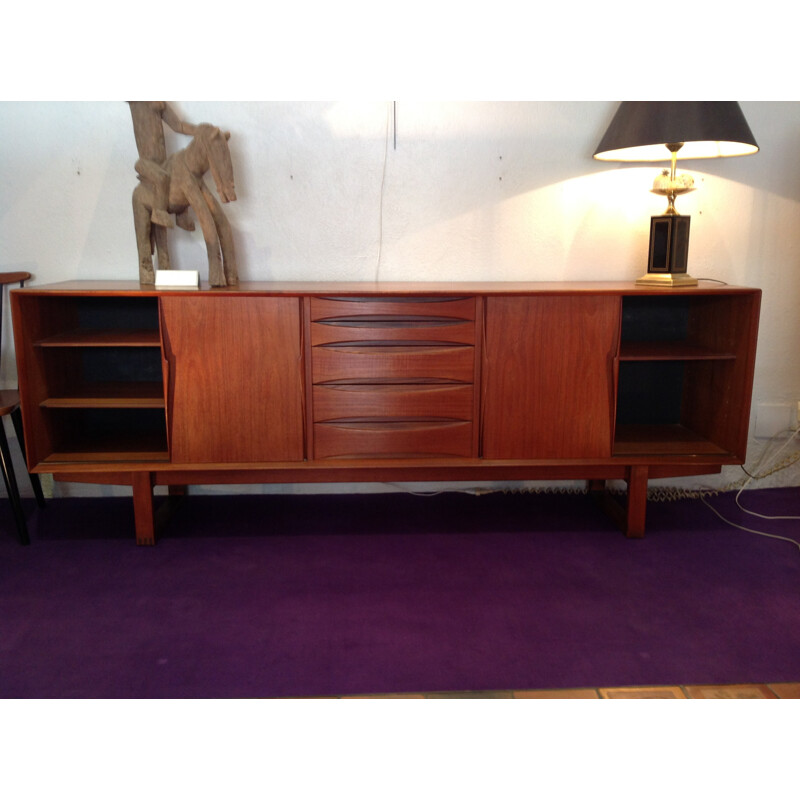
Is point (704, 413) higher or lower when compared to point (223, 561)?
higher

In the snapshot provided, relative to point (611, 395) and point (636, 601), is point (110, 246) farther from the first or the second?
point (636, 601)

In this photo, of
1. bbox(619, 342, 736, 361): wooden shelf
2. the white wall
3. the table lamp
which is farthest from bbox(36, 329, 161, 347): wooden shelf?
the table lamp

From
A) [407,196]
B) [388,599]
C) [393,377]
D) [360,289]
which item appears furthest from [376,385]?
[407,196]

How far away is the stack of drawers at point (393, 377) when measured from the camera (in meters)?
2.26

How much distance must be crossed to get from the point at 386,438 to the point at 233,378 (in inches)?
21.7

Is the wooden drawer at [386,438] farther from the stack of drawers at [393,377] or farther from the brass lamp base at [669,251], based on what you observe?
the brass lamp base at [669,251]

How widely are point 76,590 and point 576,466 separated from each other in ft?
5.54

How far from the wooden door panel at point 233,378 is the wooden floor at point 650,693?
98 centimetres

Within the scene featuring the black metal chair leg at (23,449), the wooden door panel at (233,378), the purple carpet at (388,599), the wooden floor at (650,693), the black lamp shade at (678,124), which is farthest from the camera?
the black metal chair leg at (23,449)

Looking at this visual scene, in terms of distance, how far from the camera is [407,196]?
2.70 meters

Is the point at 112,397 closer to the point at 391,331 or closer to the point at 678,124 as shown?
the point at 391,331

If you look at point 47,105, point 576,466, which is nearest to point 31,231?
point 47,105

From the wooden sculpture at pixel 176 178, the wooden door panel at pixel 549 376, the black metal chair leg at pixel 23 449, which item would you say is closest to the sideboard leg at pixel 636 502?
the wooden door panel at pixel 549 376

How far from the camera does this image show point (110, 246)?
2.69m
